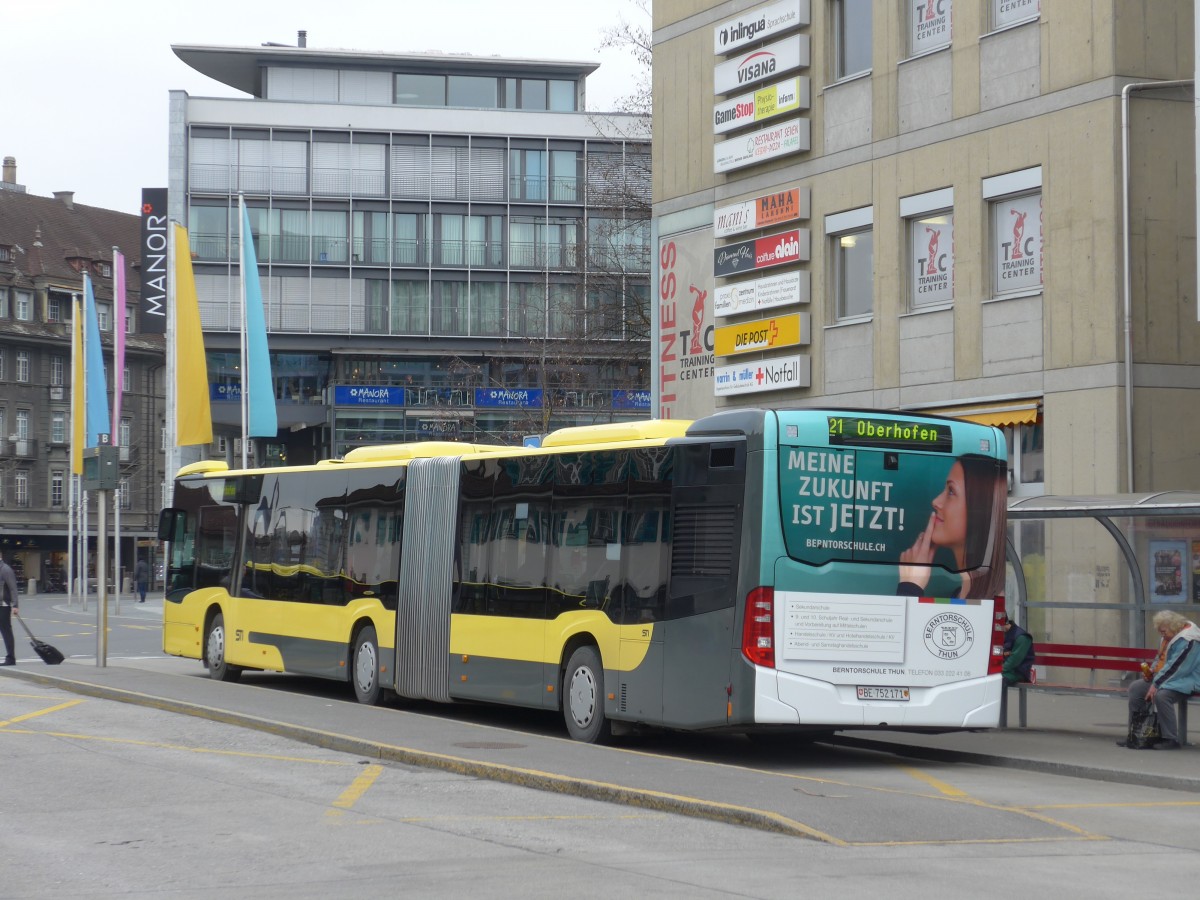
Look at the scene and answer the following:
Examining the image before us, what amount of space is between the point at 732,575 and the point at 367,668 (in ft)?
23.7

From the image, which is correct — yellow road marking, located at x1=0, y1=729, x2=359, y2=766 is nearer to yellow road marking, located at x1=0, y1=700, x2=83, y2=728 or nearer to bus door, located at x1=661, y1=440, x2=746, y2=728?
yellow road marking, located at x1=0, y1=700, x2=83, y2=728

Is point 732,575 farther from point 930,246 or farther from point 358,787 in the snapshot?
point 930,246

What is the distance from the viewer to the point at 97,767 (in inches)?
530

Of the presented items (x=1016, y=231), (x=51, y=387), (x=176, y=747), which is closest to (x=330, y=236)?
(x=51, y=387)

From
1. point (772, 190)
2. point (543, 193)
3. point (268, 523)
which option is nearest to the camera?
point (268, 523)

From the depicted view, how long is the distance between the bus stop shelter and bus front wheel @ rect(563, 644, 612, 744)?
16.1 ft

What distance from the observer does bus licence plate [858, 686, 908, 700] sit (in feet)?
46.3

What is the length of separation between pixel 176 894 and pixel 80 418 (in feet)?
154

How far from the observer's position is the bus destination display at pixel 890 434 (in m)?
14.3

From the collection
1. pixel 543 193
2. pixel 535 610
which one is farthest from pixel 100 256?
pixel 535 610

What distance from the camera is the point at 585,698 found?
15.9 m

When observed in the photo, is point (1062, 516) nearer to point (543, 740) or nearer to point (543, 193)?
point (543, 740)

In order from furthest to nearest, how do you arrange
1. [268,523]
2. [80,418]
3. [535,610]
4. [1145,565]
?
1. [80,418]
2. [268,523]
3. [1145,565]
4. [535,610]

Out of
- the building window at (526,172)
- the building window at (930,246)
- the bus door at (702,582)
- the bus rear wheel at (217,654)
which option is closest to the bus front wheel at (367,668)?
the bus rear wheel at (217,654)
